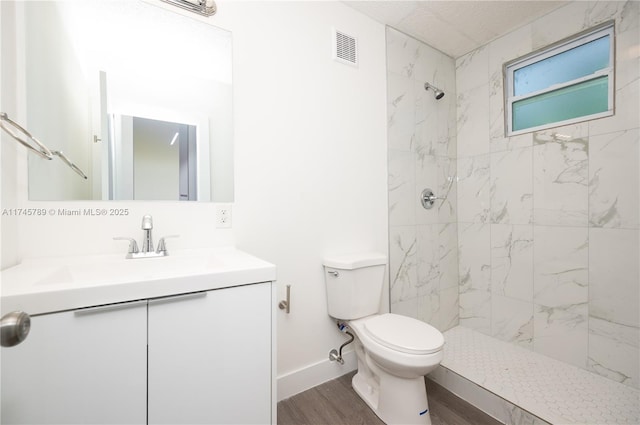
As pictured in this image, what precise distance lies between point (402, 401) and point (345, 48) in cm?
201

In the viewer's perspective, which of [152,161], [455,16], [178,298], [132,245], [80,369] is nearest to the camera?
[80,369]

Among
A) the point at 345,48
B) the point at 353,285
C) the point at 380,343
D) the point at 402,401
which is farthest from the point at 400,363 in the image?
the point at 345,48

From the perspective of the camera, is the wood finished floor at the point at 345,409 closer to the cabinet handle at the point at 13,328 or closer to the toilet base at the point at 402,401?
the toilet base at the point at 402,401

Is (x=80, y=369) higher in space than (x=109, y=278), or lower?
lower

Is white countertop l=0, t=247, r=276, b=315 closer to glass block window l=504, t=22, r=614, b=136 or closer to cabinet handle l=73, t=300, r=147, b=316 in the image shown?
cabinet handle l=73, t=300, r=147, b=316

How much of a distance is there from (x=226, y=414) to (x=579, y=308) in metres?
2.09

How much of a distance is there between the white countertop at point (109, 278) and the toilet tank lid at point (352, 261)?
592 mm

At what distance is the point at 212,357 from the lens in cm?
87

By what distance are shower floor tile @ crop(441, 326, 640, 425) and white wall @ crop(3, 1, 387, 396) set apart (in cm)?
84

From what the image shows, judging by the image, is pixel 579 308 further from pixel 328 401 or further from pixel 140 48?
pixel 140 48

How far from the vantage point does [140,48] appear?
48.1 inches

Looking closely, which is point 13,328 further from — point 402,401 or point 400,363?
point 402,401

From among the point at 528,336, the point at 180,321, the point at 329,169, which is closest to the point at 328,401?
the point at 180,321

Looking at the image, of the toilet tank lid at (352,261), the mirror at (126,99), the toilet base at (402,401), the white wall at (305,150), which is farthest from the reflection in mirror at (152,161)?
the toilet base at (402,401)
